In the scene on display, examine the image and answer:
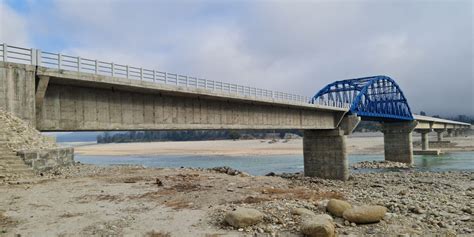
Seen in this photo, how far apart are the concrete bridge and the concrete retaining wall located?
1584 mm

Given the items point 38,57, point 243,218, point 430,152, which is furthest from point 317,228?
point 430,152

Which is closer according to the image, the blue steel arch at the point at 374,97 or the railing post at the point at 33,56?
the railing post at the point at 33,56

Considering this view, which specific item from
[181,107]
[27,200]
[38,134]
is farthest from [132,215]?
[181,107]

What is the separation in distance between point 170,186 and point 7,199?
5992 mm

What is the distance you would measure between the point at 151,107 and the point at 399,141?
62204 millimetres

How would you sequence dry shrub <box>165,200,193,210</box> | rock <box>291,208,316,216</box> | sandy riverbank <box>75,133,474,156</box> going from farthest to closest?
1. sandy riverbank <box>75,133,474,156</box>
2. dry shrub <box>165,200,193,210</box>
3. rock <box>291,208,316,216</box>

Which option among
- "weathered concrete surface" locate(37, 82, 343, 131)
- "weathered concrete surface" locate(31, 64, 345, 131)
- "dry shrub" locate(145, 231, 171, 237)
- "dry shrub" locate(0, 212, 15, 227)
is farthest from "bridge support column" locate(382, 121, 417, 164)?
"dry shrub" locate(0, 212, 15, 227)

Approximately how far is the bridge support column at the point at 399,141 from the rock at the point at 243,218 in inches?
2570

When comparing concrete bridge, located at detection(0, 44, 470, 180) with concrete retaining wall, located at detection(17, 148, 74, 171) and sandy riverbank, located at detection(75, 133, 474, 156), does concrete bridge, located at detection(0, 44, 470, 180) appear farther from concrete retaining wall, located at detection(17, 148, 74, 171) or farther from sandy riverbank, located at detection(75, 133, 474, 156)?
sandy riverbank, located at detection(75, 133, 474, 156)

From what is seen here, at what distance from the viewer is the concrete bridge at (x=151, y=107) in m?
16.7

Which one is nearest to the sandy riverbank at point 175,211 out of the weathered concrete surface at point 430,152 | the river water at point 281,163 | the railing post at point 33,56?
the railing post at point 33,56

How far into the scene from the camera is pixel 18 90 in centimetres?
1636

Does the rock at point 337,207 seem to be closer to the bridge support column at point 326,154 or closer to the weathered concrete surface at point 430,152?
the bridge support column at point 326,154

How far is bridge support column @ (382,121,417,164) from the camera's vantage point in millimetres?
68312
